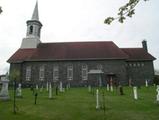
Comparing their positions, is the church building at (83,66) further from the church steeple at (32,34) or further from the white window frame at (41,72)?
the church steeple at (32,34)

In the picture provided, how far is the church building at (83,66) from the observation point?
39.3 metres

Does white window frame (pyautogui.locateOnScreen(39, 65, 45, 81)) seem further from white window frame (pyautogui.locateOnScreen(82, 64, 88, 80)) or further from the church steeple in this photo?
white window frame (pyautogui.locateOnScreen(82, 64, 88, 80))

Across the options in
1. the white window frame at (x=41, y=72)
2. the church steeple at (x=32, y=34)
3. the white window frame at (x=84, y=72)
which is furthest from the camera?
the church steeple at (x=32, y=34)

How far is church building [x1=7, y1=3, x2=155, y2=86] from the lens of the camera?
3934 centimetres

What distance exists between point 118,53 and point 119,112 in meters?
29.2

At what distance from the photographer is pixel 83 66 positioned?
132ft

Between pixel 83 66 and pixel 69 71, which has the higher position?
pixel 83 66

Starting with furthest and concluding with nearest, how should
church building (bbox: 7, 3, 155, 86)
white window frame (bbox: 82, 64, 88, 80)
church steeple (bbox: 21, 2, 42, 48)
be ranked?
church steeple (bbox: 21, 2, 42, 48)
white window frame (bbox: 82, 64, 88, 80)
church building (bbox: 7, 3, 155, 86)

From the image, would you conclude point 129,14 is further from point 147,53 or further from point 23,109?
point 147,53

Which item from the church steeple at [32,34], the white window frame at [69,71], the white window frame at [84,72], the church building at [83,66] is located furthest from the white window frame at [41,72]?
the white window frame at [84,72]

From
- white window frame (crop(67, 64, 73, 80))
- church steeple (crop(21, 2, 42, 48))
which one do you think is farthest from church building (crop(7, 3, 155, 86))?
church steeple (crop(21, 2, 42, 48))

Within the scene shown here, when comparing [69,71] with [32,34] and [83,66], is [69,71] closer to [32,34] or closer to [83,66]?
[83,66]

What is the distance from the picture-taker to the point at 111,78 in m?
39.2

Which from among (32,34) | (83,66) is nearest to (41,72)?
(83,66)
